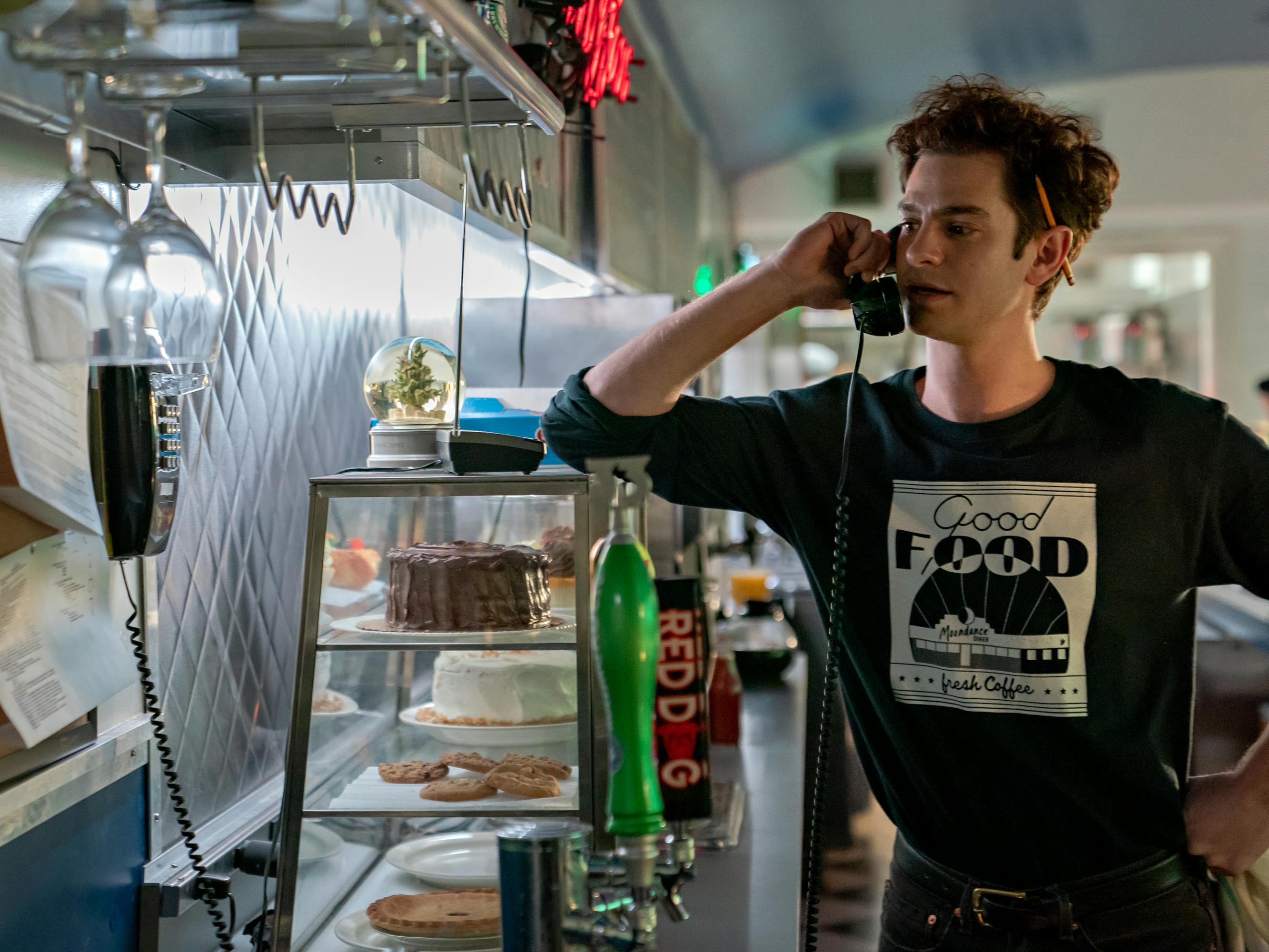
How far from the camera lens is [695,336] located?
1644 mm

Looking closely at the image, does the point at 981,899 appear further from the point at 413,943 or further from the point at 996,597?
the point at 413,943

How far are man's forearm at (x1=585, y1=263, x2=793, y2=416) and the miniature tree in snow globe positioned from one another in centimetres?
39

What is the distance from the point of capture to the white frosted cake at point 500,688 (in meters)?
1.77

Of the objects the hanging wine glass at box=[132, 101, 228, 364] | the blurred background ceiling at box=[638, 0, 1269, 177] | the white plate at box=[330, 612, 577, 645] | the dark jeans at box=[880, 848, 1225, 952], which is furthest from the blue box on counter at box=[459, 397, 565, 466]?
the blurred background ceiling at box=[638, 0, 1269, 177]

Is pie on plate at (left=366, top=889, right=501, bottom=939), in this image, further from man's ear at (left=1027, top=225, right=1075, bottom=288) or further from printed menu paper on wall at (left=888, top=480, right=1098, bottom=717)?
man's ear at (left=1027, top=225, right=1075, bottom=288)

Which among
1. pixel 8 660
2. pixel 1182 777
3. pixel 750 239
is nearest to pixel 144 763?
pixel 8 660

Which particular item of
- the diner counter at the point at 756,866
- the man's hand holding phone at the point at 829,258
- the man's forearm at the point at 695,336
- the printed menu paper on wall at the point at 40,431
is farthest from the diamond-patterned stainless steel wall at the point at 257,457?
the man's hand holding phone at the point at 829,258

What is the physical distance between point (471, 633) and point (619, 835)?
0.83 m

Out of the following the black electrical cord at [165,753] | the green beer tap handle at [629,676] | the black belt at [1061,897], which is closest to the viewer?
the green beer tap handle at [629,676]

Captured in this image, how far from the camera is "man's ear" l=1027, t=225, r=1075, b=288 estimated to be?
1.72m

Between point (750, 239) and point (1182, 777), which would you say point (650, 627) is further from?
point (750, 239)

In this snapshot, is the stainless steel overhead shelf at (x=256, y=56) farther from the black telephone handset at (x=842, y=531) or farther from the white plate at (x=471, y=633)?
the white plate at (x=471, y=633)

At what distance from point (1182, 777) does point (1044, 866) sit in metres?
0.26

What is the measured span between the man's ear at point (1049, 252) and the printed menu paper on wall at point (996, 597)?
1.08 feet
